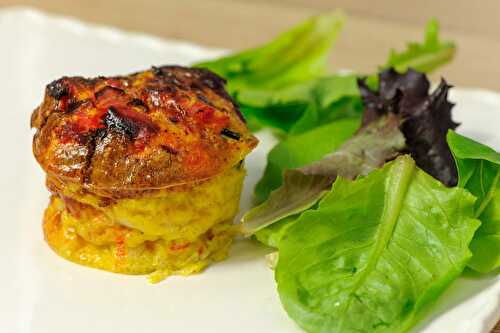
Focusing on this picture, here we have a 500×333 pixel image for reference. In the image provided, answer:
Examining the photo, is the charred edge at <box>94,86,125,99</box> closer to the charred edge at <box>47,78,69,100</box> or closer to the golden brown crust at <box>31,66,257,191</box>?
→ the golden brown crust at <box>31,66,257,191</box>

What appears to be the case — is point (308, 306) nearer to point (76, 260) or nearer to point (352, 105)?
point (76, 260)

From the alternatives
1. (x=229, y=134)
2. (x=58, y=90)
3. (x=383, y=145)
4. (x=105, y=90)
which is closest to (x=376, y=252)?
(x=229, y=134)

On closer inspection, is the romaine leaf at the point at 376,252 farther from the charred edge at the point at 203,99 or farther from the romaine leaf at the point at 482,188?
the charred edge at the point at 203,99

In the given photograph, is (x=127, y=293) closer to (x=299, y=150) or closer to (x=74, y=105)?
(x=74, y=105)

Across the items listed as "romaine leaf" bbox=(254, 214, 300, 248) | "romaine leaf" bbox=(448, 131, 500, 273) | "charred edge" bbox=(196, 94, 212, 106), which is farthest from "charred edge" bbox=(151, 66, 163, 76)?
"romaine leaf" bbox=(448, 131, 500, 273)

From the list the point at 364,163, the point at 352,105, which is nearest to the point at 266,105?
the point at 352,105
